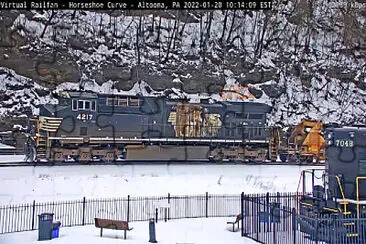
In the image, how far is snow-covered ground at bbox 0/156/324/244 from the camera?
476 centimetres

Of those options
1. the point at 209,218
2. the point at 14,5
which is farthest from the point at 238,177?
the point at 14,5

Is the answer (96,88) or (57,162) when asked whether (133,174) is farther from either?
(96,88)

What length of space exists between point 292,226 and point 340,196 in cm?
69

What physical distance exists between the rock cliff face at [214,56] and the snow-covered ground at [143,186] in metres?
2.04

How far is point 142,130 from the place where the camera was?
1005cm

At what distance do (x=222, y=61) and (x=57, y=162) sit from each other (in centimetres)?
462

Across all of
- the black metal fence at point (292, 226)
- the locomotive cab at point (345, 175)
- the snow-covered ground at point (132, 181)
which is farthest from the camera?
the snow-covered ground at point (132, 181)

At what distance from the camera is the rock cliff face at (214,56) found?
23.7 ft

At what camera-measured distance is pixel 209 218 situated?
5.95 meters

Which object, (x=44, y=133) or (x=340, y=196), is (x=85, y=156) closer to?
(x=44, y=133)

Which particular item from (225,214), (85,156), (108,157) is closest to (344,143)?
(225,214)

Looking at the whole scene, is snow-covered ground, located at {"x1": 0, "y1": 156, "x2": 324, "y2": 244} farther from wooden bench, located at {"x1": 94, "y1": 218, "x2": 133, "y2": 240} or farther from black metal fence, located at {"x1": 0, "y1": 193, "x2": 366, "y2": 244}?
black metal fence, located at {"x1": 0, "y1": 193, "x2": 366, "y2": 244}

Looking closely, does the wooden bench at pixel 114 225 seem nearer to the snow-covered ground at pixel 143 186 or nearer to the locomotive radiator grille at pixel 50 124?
the snow-covered ground at pixel 143 186

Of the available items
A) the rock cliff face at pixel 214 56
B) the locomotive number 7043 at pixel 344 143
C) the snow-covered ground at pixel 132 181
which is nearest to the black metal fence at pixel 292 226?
the locomotive number 7043 at pixel 344 143
